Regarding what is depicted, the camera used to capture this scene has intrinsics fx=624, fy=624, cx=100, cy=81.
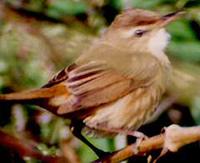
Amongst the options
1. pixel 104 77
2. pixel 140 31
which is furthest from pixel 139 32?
pixel 104 77

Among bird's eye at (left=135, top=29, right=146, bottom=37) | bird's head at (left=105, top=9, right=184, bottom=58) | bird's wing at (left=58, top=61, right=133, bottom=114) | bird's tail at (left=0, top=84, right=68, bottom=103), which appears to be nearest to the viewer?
bird's tail at (left=0, top=84, right=68, bottom=103)

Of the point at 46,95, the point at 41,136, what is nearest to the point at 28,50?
the point at 41,136

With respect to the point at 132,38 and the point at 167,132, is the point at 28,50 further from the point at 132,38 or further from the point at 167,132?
the point at 167,132

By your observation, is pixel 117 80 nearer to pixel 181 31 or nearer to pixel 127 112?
pixel 127 112

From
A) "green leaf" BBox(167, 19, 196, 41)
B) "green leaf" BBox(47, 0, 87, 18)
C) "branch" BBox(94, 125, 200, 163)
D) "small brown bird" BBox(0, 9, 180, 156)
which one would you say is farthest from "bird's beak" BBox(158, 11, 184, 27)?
"branch" BBox(94, 125, 200, 163)

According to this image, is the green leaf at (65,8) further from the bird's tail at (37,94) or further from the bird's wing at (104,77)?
the bird's tail at (37,94)

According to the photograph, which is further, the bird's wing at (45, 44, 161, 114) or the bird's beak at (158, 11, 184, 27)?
the bird's beak at (158, 11, 184, 27)

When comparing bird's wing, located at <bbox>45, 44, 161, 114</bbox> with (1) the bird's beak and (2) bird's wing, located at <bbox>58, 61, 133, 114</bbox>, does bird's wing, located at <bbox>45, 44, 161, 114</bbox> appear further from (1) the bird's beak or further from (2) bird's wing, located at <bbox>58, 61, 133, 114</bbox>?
(1) the bird's beak
